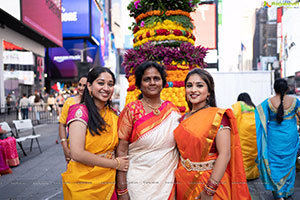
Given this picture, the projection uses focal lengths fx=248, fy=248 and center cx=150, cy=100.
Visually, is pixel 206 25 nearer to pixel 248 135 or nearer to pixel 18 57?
pixel 18 57

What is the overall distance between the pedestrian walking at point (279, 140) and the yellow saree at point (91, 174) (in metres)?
2.62

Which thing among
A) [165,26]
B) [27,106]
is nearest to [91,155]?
[165,26]

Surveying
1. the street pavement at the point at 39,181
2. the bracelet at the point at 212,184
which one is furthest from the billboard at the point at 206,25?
the bracelet at the point at 212,184

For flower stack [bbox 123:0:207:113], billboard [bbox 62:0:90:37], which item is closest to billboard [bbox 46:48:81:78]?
billboard [bbox 62:0:90:37]

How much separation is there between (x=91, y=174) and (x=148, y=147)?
51 cm

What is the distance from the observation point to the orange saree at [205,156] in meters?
1.90

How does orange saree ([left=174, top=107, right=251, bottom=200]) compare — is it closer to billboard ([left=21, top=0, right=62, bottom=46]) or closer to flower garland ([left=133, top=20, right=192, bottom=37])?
flower garland ([left=133, top=20, right=192, bottom=37])

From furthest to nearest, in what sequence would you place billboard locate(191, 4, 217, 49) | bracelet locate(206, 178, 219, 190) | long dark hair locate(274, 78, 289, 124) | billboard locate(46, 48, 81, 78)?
billboard locate(46, 48, 81, 78) → billboard locate(191, 4, 217, 49) → long dark hair locate(274, 78, 289, 124) → bracelet locate(206, 178, 219, 190)

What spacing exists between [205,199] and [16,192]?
3.36 meters

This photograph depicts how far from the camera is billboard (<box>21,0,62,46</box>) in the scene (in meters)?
13.3

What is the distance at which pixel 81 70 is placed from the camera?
9000 millimetres

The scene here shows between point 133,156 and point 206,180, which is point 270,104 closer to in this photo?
point 206,180

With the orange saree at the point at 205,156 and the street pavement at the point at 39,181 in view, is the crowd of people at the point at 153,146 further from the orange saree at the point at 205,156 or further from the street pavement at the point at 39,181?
the street pavement at the point at 39,181

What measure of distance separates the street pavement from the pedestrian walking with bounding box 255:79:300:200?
376mm
